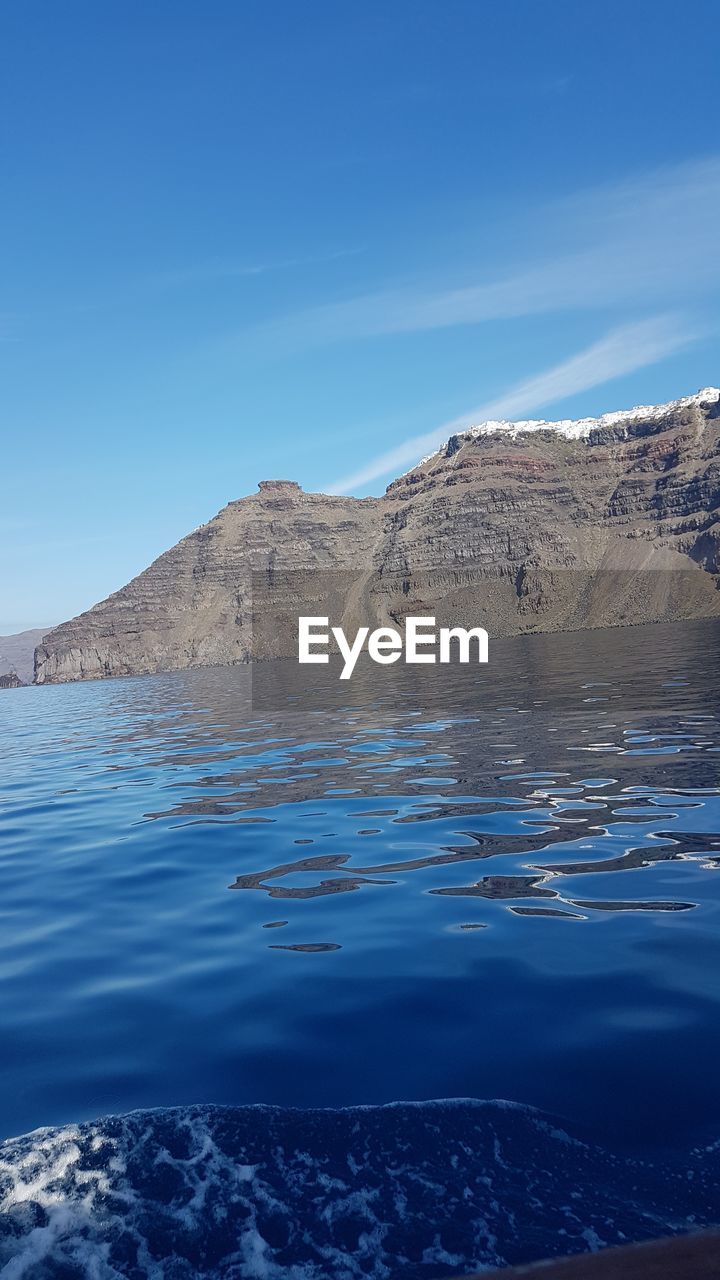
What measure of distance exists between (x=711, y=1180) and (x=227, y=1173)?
2337 mm

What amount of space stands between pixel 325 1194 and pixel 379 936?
A: 3.60 metres

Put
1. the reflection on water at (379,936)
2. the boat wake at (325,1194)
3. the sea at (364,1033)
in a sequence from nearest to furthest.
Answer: the boat wake at (325,1194) → the sea at (364,1033) → the reflection on water at (379,936)

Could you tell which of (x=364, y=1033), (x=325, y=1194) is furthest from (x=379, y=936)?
(x=325, y=1194)

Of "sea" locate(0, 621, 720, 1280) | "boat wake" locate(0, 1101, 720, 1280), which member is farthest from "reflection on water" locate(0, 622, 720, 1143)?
"boat wake" locate(0, 1101, 720, 1280)

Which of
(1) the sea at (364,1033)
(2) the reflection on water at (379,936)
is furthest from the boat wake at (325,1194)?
(2) the reflection on water at (379,936)

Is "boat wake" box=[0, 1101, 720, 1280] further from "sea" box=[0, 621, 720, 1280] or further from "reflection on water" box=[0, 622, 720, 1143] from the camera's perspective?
"reflection on water" box=[0, 622, 720, 1143]

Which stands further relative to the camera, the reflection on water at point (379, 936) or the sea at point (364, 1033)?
the reflection on water at point (379, 936)

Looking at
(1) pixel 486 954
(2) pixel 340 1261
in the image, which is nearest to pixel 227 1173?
(2) pixel 340 1261

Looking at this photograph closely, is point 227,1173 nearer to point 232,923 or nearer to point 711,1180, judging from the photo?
point 711,1180

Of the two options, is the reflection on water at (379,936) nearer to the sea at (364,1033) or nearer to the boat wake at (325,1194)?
the sea at (364,1033)

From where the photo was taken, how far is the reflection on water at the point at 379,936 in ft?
15.9

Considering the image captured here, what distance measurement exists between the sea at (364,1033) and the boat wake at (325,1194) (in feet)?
0.05

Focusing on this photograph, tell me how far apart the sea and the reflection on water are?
3 centimetres

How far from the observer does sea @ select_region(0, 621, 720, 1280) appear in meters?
3.54
